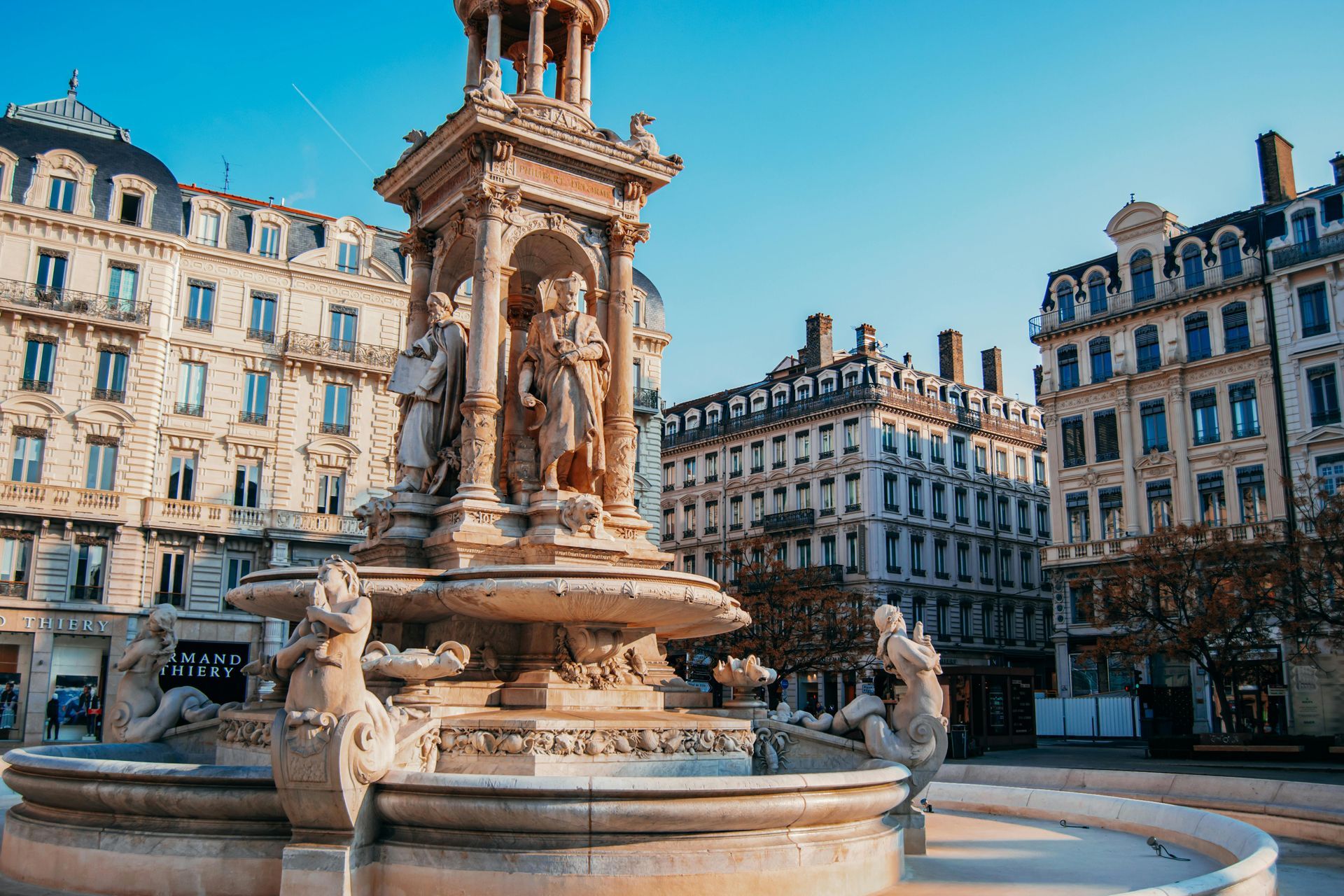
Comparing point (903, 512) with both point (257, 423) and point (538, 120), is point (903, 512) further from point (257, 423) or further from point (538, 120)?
point (538, 120)

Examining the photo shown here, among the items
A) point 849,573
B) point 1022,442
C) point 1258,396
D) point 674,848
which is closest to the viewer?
point 674,848

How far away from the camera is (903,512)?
63.4 meters

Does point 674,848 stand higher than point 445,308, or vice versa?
point 445,308

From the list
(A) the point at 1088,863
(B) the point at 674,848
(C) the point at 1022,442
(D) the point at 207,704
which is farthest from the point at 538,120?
(C) the point at 1022,442

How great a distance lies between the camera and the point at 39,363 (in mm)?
38906

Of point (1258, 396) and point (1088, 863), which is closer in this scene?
point (1088, 863)

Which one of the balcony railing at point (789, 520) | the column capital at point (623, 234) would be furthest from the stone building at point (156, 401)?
the column capital at point (623, 234)

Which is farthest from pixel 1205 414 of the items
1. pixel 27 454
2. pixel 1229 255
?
pixel 27 454

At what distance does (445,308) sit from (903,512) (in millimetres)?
52832

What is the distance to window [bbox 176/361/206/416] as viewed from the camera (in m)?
41.2

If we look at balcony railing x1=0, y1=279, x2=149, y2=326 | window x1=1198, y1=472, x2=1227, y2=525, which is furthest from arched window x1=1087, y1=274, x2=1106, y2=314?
balcony railing x1=0, y1=279, x2=149, y2=326

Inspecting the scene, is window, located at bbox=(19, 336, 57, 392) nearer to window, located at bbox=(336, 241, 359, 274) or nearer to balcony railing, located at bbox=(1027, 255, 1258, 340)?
window, located at bbox=(336, 241, 359, 274)

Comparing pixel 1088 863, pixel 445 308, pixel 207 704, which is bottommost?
pixel 1088 863

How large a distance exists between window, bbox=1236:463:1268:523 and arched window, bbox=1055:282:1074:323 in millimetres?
11294
